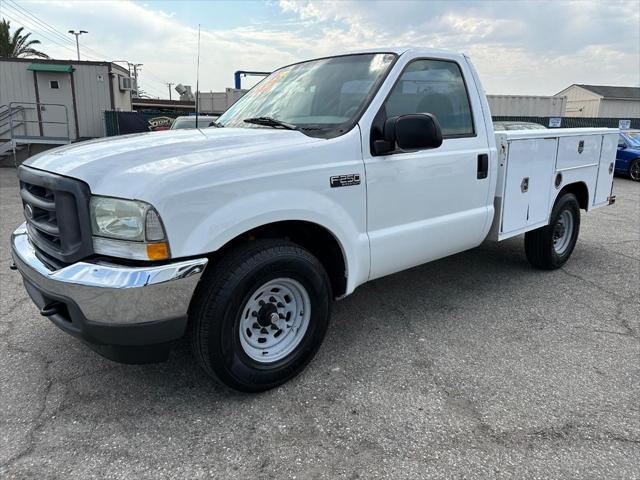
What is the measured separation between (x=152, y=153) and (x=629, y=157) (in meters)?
16.1

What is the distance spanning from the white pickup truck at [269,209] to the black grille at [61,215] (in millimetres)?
11

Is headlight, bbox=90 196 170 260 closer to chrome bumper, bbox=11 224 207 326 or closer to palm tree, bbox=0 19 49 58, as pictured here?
chrome bumper, bbox=11 224 207 326

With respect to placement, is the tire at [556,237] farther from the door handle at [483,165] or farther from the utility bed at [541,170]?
the door handle at [483,165]

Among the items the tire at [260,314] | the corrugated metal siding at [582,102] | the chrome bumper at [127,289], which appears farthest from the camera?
the corrugated metal siding at [582,102]

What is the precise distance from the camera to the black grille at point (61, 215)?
232 cm

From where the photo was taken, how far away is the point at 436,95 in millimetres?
3682

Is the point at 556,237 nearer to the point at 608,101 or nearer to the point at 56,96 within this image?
the point at 56,96

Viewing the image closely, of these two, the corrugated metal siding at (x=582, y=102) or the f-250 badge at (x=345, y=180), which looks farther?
the corrugated metal siding at (x=582, y=102)

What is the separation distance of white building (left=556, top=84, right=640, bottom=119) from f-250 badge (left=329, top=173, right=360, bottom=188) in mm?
47974

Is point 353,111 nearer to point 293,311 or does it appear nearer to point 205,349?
point 293,311

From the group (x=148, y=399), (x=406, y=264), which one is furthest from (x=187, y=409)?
(x=406, y=264)

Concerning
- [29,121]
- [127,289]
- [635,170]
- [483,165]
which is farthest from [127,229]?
[29,121]

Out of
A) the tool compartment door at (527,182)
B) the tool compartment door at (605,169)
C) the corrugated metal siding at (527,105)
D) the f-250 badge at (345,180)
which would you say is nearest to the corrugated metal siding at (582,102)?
the corrugated metal siding at (527,105)

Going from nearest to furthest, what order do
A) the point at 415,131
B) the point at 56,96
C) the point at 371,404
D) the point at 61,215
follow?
the point at 61,215
the point at 371,404
the point at 415,131
the point at 56,96
